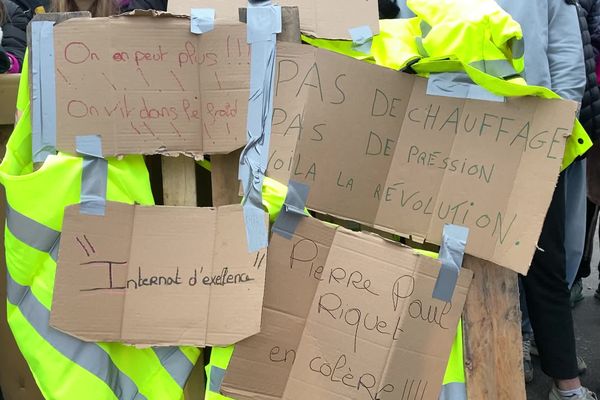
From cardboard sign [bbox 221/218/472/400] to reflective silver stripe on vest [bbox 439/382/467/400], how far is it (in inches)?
1.6

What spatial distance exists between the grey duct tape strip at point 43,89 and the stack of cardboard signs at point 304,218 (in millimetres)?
25

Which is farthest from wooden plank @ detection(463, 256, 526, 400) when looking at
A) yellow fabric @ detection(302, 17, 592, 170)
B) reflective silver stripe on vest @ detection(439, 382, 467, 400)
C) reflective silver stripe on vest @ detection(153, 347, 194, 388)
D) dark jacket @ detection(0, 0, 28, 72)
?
dark jacket @ detection(0, 0, 28, 72)

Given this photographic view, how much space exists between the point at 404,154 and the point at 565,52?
71 centimetres

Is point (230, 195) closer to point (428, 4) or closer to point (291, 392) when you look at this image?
point (291, 392)

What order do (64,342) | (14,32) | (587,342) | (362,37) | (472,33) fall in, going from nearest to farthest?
(472,33), (64,342), (362,37), (14,32), (587,342)

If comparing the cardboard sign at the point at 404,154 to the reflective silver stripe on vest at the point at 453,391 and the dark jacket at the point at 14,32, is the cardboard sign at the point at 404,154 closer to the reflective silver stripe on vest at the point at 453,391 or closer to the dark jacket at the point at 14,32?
the reflective silver stripe on vest at the point at 453,391

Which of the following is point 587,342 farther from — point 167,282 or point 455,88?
point 167,282

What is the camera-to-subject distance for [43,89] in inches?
66.2

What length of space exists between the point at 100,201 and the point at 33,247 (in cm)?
21

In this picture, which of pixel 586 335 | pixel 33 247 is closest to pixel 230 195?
pixel 33 247

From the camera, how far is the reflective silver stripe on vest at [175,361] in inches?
70.7

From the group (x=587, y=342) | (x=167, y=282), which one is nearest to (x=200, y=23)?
(x=167, y=282)

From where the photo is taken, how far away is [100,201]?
1703mm

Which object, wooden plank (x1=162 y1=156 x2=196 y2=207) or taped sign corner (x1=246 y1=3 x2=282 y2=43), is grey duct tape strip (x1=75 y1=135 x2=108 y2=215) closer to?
wooden plank (x1=162 y1=156 x2=196 y2=207)
